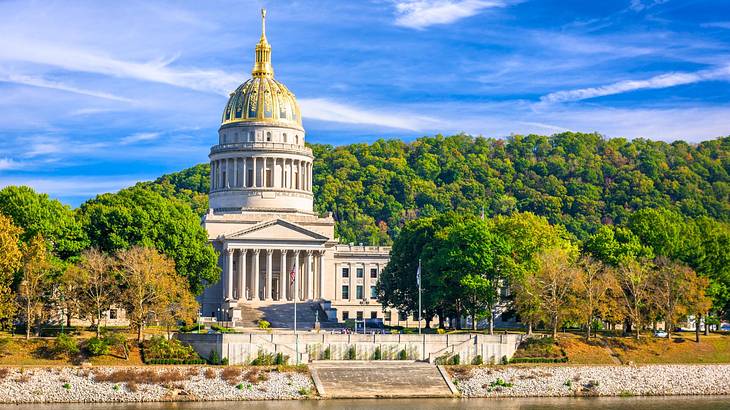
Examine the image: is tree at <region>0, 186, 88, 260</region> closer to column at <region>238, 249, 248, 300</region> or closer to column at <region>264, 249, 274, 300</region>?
column at <region>238, 249, 248, 300</region>

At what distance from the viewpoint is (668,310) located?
365 feet

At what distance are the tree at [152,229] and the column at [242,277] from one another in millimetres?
18138

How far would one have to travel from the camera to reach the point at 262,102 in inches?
6225

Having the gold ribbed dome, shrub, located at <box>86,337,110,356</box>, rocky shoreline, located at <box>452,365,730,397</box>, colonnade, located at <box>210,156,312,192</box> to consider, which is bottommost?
rocky shoreline, located at <box>452,365,730,397</box>

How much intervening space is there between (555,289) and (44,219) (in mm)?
45915

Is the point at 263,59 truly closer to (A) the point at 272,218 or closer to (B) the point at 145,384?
(A) the point at 272,218

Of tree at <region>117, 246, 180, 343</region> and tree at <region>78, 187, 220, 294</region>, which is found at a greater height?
tree at <region>78, 187, 220, 294</region>

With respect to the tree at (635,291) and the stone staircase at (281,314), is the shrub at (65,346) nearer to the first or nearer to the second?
the stone staircase at (281,314)

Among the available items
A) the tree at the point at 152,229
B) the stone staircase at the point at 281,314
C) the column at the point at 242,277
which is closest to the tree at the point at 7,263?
the tree at the point at 152,229

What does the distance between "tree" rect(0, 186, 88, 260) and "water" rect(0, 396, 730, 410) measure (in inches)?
998

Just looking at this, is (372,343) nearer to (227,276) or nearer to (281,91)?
(227,276)

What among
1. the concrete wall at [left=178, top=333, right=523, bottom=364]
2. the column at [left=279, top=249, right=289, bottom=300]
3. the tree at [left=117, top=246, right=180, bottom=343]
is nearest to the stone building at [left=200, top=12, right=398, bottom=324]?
the column at [left=279, top=249, right=289, bottom=300]

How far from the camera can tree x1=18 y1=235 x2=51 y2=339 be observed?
98.3 meters

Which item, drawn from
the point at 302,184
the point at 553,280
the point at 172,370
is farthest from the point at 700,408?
the point at 302,184
